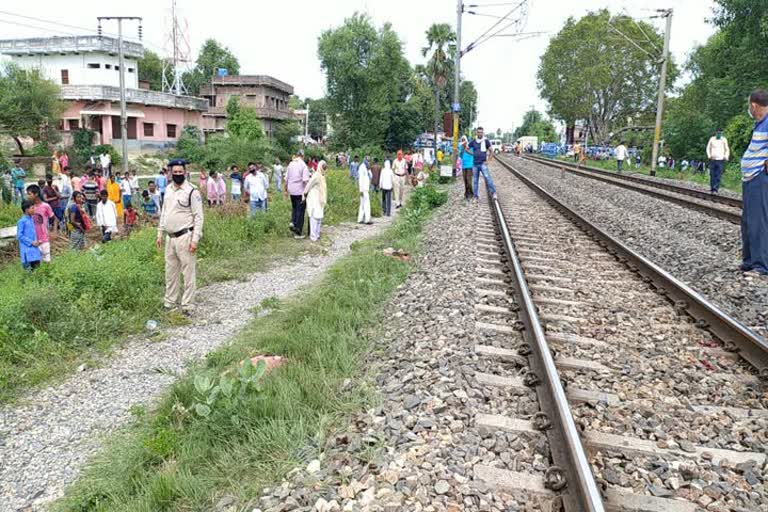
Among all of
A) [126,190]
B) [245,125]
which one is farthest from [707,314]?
[245,125]

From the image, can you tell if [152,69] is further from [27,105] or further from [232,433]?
[232,433]

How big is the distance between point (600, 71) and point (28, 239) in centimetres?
5266

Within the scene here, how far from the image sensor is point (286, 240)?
1356 cm

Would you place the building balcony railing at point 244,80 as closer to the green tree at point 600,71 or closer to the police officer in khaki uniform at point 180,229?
the green tree at point 600,71

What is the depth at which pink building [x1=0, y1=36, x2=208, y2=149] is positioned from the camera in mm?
44688

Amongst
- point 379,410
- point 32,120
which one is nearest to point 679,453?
point 379,410

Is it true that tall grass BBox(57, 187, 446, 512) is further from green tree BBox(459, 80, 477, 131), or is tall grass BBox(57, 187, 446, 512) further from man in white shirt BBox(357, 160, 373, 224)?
A: green tree BBox(459, 80, 477, 131)

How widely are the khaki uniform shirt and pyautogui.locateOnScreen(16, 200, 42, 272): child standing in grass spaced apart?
9.69ft

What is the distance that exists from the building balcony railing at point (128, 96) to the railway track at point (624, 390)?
43.6 metres

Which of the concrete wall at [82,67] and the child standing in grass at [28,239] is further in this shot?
the concrete wall at [82,67]

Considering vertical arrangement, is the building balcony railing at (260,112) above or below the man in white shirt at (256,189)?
above

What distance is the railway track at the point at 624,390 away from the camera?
3.14 m

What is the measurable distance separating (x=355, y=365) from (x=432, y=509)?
2215 millimetres

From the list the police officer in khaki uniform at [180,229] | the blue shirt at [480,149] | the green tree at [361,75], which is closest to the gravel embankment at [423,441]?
the police officer in khaki uniform at [180,229]
